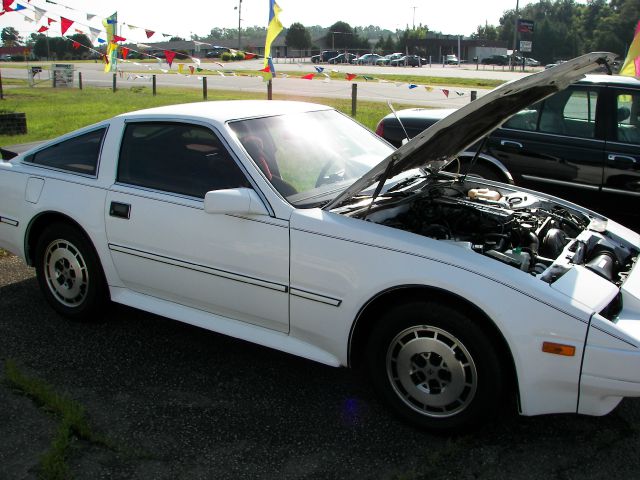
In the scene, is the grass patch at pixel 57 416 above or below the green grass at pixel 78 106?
below

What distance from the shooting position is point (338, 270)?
311 cm

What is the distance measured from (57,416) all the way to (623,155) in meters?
5.20

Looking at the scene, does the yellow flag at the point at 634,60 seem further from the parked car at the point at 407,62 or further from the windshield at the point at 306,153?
the parked car at the point at 407,62

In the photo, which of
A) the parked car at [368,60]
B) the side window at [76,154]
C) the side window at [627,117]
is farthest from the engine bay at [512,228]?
the parked car at [368,60]

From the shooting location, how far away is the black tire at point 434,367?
111 inches

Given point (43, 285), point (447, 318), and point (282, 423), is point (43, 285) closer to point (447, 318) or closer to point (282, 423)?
point (282, 423)

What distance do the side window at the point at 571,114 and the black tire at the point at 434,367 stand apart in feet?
13.0

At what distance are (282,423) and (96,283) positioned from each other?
1.75 m

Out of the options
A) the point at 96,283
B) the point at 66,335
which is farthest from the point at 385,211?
the point at 66,335

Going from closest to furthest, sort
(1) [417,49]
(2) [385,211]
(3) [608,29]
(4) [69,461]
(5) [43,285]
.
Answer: (4) [69,461], (2) [385,211], (5) [43,285], (3) [608,29], (1) [417,49]

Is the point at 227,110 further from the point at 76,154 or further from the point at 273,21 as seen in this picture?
the point at 273,21

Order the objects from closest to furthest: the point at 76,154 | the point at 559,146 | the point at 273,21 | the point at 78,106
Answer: the point at 76,154 → the point at 559,146 → the point at 273,21 → the point at 78,106

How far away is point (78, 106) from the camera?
58.4 feet

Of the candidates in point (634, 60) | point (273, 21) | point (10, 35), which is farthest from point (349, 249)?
point (10, 35)
